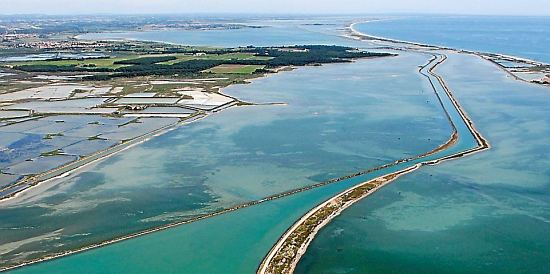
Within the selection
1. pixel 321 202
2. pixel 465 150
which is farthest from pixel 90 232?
pixel 465 150

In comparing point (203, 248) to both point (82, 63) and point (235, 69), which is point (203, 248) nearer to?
point (235, 69)

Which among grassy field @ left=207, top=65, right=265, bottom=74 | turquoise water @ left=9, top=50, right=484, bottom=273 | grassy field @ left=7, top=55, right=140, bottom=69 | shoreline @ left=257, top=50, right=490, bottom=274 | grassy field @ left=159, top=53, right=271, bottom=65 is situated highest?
grassy field @ left=159, top=53, right=271, bottom=65

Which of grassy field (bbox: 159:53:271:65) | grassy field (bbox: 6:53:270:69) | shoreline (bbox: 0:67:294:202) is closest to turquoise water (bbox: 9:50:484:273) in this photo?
shoreline (bbox: 0:67:294:202)

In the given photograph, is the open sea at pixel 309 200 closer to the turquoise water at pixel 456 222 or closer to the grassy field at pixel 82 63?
the turquoise water at pixel 456 222

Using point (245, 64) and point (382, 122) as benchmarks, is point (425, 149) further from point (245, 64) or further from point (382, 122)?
point (245, 64)

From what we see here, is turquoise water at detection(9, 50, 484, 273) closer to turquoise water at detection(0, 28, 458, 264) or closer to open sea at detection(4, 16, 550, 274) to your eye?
open sea at detection(4, 16, 550, 274)

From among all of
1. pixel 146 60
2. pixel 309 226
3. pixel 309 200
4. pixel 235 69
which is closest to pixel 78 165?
pixel 309 200

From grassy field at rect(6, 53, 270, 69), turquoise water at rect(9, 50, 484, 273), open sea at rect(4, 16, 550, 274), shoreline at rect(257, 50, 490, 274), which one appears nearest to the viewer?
shoreline at rect(257, 50, 490, 274)
